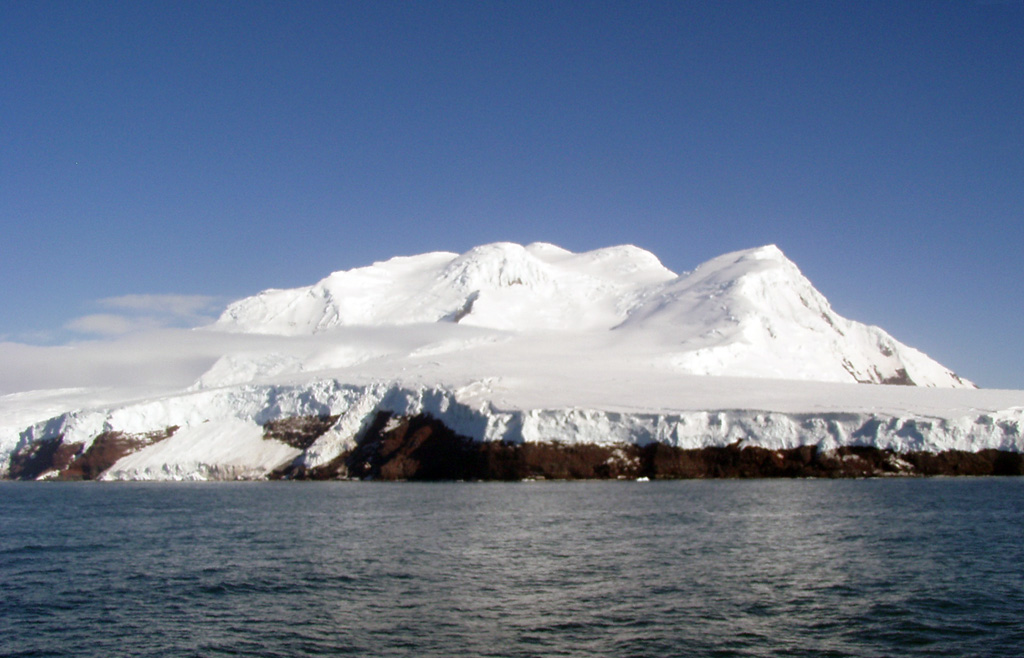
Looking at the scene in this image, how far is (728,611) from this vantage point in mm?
24656

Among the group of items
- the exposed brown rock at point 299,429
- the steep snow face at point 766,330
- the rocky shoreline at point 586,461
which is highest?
the steep snow face at point 766,330

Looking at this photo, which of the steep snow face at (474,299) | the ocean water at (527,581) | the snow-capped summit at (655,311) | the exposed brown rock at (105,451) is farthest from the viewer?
the steep snow face at (474,299)

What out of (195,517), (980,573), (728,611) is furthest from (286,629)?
(195,517)

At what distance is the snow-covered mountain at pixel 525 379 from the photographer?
86375mm

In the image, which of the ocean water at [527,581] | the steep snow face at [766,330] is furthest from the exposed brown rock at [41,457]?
the steep snow face at [766,330]

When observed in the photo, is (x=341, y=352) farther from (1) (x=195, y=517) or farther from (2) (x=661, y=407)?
(1) (x=195, y=517)

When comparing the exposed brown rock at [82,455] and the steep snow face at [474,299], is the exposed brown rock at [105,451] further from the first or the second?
the steep snow face at [474,299]

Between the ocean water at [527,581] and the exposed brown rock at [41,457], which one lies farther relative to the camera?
the exposed brown rock at [41,457]

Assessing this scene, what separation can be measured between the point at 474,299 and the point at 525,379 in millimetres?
70097

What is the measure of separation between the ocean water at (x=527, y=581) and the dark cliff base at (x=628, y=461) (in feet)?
93.0

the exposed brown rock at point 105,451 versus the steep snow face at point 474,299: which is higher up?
the steep snow face at point 474,299

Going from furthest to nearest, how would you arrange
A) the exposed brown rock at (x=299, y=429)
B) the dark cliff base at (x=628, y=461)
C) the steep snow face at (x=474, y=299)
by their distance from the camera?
the steep snow face at (x=474, y=299)
the exposed brown rock at (x=299, y=429)
the dark cliff base at (x=628, y=461)

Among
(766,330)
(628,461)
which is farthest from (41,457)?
(766,330)

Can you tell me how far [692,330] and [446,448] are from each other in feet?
192
